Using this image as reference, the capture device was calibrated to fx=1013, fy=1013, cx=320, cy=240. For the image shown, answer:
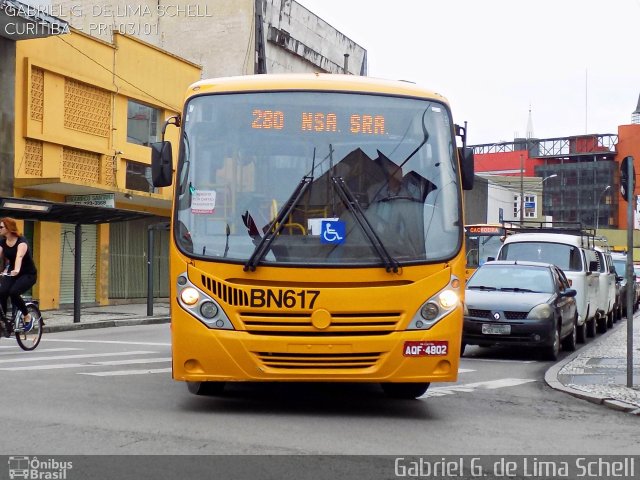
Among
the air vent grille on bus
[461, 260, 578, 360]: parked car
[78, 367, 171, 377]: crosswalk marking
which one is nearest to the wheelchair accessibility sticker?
the air vent grille on bus

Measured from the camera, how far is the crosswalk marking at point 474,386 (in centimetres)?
1107

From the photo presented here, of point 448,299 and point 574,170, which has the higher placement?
point 574,170

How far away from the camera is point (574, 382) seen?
42.0 ft

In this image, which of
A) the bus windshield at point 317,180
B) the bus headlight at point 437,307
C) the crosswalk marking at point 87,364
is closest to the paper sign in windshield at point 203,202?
the bus windshield at point 317,180

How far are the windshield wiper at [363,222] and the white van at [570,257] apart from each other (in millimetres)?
12824

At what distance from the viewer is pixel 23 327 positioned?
14.8 metres

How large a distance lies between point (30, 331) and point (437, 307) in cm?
823

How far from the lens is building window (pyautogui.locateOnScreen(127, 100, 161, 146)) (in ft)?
104

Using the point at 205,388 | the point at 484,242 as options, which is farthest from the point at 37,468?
the point at 484,242

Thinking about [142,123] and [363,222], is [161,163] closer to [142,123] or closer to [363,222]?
[363,222]

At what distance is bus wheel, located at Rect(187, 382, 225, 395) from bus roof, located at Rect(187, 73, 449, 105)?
272 cm

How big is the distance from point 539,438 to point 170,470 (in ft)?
11.0

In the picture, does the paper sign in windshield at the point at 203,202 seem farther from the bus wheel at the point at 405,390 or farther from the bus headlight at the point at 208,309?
the bus wheel at the point at 405,390

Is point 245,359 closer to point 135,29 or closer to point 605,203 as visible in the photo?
point 135,29
